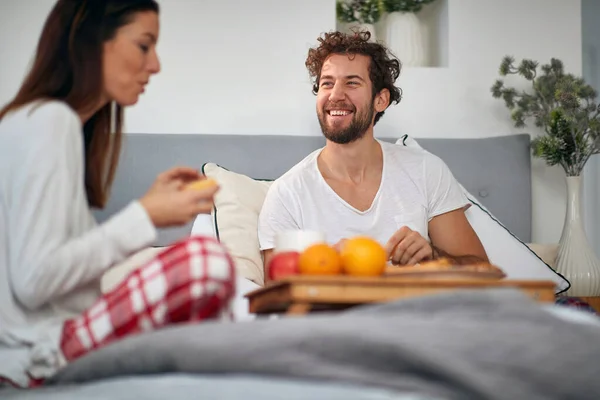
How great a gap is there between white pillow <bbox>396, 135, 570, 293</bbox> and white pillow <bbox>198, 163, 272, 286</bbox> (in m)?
0.67

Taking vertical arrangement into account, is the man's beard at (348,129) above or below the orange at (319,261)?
above

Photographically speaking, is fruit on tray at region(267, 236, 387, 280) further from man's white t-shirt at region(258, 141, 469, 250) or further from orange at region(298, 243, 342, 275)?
man's white t-shirt at region(258, 141, 469, 250)

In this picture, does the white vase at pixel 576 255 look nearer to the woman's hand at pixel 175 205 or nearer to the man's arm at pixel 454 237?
the man's arm at pixel 454 237

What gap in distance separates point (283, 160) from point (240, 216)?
355mm

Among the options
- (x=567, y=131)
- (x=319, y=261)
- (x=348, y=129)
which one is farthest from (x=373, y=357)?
(x=567, y=131)

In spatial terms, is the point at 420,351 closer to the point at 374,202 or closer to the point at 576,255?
the point at 374,202

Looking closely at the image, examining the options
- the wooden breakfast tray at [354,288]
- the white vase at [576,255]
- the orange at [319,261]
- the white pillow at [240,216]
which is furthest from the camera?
the white vase at [576,255]

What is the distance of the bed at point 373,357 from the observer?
1.20m

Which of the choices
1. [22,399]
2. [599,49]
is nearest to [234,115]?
[599,49]

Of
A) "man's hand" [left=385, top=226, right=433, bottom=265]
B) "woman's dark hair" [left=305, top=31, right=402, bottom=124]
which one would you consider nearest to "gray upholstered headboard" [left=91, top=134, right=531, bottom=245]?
"woman's dark hair" [left=305, top=31, right=402, bottom=124]

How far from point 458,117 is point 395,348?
7.62 feet

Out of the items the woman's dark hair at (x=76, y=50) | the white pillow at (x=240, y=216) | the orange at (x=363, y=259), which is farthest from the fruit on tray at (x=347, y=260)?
the white pillow at (x=240, y=216)

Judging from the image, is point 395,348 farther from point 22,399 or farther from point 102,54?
point 102,54

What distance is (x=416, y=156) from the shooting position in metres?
3.05
